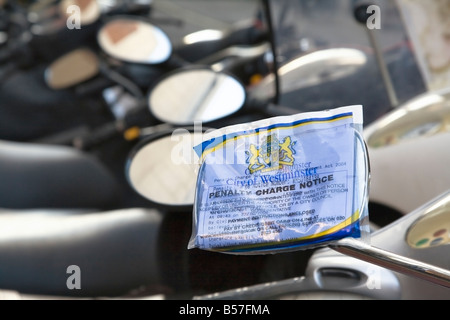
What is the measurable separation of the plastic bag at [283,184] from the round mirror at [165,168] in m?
0.08

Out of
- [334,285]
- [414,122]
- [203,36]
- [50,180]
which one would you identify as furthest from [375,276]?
[203,36]

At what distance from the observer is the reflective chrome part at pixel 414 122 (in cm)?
65

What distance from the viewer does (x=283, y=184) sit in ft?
1.45

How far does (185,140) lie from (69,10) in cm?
178

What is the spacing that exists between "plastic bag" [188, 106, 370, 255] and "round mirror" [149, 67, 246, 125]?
36 centimetres

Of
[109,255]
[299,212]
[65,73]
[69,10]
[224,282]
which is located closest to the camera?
[299,212]

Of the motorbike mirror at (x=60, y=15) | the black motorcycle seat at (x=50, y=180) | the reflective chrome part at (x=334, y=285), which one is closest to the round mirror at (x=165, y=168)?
the reflective chrome part at (x=334, y=285)

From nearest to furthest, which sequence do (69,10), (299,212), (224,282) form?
1. (299,212)
2. (224,282)
3. (69,10)

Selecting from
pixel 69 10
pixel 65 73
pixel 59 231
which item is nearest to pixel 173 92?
pixel 59 231

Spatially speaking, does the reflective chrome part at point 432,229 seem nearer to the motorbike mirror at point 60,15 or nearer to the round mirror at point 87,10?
the motorbike mirror at point 60,15

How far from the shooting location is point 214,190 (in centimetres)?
46

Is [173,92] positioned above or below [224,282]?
above
